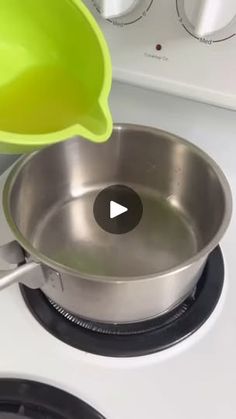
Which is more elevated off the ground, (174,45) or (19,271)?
(174,45)

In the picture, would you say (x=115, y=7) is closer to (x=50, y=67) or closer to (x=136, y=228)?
(x=50, y=67)

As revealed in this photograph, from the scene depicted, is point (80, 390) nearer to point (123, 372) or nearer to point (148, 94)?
point (123, 372)

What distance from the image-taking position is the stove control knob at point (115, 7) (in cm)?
46

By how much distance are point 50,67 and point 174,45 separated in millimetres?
121

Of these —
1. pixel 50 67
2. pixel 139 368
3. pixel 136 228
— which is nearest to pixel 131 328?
pixel 139 368

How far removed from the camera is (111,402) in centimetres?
42

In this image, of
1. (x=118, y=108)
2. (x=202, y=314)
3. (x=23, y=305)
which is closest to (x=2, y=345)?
(x=23, y=305)

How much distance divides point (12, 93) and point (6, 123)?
3 cm

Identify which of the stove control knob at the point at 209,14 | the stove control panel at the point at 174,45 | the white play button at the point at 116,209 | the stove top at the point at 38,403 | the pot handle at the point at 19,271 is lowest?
the white play button at the point at 116,209

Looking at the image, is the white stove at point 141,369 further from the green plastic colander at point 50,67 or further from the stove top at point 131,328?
the green plastic colander at point 50,67

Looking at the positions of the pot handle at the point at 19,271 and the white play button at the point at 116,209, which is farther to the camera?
the white play button at the point at 116,209

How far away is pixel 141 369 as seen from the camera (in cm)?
44

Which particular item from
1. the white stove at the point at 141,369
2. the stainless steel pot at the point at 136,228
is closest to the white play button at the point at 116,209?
the stainless steel pot at the point at 136,228

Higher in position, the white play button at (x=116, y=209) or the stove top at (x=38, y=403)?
the stove top at (x=38, y=403)
